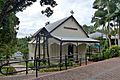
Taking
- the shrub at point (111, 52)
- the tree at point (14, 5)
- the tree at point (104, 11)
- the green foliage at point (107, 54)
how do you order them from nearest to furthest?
the tree at point (14, 5)
the green foliage at point (107, 54)
the shrub at point (111, 52)
the tree at point (104, 11)

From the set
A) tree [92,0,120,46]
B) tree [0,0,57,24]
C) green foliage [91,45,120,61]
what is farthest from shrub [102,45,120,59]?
tree [0,0,57,24]

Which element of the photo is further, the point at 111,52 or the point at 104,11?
the point at 104,11

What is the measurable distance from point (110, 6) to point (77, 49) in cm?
847

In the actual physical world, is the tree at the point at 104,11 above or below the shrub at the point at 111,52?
above

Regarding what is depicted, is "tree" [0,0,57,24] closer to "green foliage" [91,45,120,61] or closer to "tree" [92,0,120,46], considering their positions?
"green foliage" [91,45,120,61]

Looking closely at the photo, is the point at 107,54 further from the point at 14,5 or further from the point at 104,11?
the point at 14,5

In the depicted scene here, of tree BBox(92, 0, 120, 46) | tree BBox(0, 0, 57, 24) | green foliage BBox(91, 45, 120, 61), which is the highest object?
tree BBox(92, 0, 120, 46)

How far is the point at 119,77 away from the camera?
15.6 metres

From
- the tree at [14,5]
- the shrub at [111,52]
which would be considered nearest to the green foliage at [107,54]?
the shrub at [111,52]

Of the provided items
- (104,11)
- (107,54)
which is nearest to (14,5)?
(107,54)

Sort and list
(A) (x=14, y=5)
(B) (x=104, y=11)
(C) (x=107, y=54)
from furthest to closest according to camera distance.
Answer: (B) (x=104, y=11) < (C) (x=107, y=54) < (A) (x=14, y=5)

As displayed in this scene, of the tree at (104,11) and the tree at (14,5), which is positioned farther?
the tree at (104,11)

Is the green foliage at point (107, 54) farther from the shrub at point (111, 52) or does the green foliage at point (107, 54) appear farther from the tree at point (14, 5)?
the tree at point (14, 5)

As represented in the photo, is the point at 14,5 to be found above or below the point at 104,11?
below
